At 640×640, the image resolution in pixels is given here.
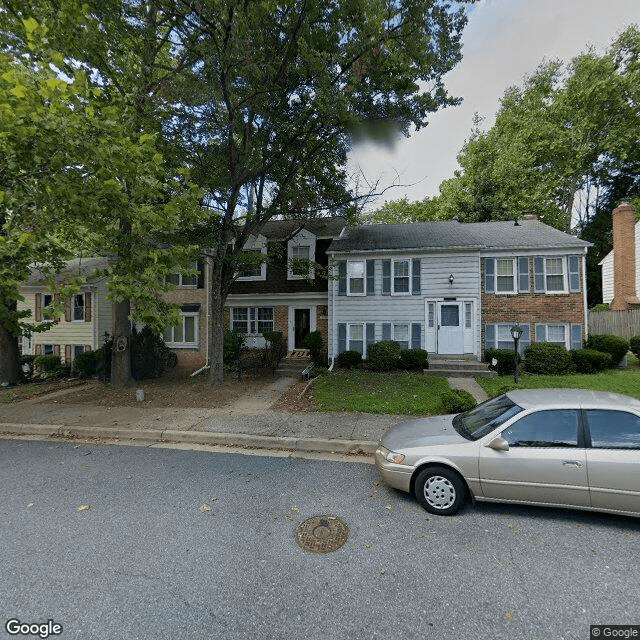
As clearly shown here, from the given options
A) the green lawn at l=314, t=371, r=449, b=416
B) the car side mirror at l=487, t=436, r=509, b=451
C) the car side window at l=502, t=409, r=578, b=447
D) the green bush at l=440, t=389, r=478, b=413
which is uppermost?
the car side window at l=502, t=409, r=578, b=447

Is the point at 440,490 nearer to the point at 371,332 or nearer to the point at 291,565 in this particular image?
the point at 291,565

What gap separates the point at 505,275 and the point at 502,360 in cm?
389

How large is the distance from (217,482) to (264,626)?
2.60 meters

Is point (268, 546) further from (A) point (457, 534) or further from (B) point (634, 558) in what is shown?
(B) point (634, 558)

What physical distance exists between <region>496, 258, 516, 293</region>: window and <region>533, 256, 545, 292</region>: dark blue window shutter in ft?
2.87

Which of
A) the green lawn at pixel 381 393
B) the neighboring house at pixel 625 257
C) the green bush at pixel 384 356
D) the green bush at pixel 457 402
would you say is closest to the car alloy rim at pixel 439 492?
the green bush at pixel 457 402

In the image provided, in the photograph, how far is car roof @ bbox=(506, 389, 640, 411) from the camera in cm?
401

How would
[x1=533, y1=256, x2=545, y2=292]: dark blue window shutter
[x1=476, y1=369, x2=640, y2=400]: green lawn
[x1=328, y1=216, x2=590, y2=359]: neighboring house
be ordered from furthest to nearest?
1. [x1=533, y1=256, x2=545, y2=292]: dark blue window shutter
2. [x1=328, y1=216, x2=590, y2=359]: neighboring house
3. [x1=476, y1=369, x2=640, y2=400]: green lawn

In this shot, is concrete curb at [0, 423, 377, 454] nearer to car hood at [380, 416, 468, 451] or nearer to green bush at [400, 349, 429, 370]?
car hood at [380, 416, 468, 451]

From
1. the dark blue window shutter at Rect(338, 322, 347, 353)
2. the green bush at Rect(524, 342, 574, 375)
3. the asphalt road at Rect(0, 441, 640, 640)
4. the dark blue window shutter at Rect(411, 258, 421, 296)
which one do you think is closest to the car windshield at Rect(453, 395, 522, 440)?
the asphalt road at Rect(0, 441, 640, 640)

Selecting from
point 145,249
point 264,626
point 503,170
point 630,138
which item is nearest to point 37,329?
point 145,249

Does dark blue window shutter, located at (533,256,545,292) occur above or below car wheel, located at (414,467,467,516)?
above

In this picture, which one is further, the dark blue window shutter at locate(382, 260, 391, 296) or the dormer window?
the dormer window

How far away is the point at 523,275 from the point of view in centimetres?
1430
